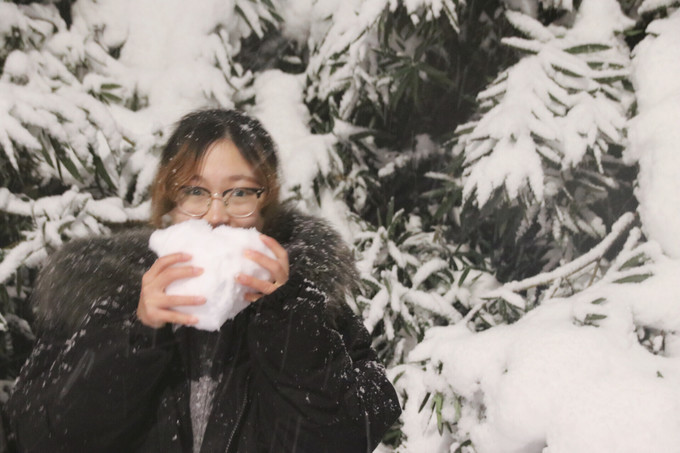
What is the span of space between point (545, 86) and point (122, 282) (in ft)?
5.38

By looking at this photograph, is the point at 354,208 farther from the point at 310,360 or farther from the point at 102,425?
the point at 102,425

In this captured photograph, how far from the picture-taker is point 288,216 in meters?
1.34

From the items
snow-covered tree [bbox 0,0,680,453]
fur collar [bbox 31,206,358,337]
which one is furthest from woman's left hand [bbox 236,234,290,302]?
snow-covered tree [bbox 0,0,680,453]

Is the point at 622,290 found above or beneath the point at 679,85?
beneath

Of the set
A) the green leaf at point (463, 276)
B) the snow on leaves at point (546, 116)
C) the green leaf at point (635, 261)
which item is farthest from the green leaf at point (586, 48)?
the green leaf at point (463, 276)

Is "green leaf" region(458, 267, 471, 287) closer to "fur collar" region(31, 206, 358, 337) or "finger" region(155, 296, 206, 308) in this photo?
"fur collar" region(31, 206, 358, 337)

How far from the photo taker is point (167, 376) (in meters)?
1.04

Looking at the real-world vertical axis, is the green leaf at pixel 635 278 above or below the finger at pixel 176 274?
below

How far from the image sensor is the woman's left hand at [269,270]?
33.2 inches

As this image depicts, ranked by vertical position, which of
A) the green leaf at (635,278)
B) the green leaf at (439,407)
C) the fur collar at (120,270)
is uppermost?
the fur collar at (120,270)

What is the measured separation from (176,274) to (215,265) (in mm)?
67

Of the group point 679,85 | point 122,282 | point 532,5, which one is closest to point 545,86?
point 679,85

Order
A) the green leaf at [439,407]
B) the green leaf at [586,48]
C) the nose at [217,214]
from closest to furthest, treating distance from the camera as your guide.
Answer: the nose at [217,214], the green leaf at [439,407], the green leaf at [586,48]

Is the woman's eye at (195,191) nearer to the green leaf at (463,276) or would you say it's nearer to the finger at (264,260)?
the finger at (264,260)
